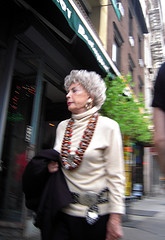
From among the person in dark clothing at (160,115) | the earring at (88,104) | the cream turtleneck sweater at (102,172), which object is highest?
the earring at (88,104)

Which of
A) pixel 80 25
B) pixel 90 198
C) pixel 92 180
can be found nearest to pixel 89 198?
pixel 90 198

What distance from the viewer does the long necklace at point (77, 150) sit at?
1.78m

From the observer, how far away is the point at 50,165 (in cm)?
180

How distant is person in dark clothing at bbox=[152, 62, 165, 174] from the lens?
1.27m

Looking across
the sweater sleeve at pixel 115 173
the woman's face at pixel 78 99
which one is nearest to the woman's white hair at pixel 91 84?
the woman's face at pixel 78 99

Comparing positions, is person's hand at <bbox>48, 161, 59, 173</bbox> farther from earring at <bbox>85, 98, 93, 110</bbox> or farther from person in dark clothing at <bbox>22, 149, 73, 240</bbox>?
earring at <bbox>85, 98, 93, 110</bbox>

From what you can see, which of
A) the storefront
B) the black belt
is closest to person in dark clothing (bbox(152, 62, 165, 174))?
the black belt

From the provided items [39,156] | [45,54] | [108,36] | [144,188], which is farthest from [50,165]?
[144,188]

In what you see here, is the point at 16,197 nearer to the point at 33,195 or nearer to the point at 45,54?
the point at 45,54

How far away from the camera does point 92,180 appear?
5.79ft

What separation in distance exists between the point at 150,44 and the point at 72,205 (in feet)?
77.1

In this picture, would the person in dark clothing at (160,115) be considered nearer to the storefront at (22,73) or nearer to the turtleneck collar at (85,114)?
the turtleneck collar at (85,114)

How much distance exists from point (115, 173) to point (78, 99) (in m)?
0.60

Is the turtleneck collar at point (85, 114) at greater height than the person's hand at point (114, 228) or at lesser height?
greater
